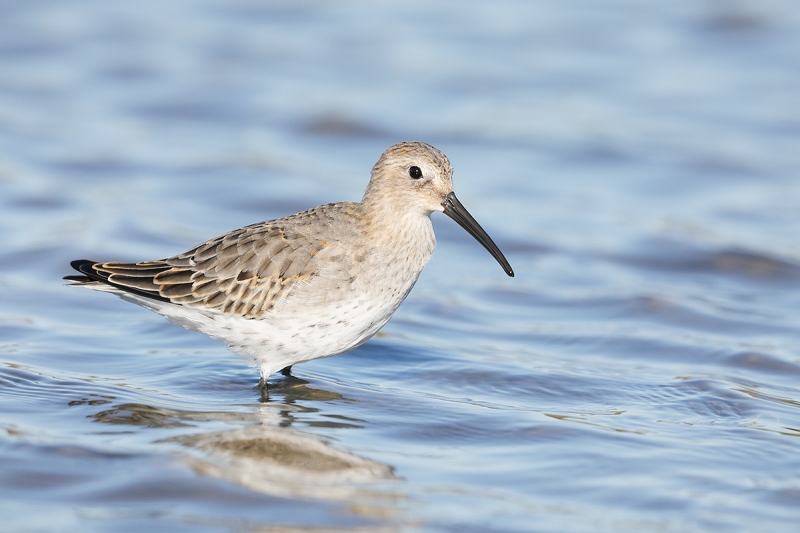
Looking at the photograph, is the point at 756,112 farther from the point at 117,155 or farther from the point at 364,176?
the point at 117,155

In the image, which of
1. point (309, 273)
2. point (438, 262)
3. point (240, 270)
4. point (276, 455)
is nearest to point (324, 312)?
point (309, 273)

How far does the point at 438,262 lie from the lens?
11.7m

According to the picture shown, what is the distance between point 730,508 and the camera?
20.5 ft

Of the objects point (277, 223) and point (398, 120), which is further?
point (398, 120)

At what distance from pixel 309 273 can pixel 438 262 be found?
3.98m

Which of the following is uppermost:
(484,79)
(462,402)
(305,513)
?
(484,79)

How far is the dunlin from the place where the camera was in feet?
25.6

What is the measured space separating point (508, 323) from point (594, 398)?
194 cm

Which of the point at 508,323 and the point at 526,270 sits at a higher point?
the point at 526,270

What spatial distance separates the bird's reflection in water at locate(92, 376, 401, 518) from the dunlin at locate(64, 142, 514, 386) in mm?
564

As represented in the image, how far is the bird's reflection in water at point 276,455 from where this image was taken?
638cm

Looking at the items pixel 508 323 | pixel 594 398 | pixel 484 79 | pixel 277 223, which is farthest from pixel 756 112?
pixel 277 223

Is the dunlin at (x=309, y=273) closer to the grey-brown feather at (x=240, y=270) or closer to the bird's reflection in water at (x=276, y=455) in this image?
the grey-brown feather at (x=240, y=270)

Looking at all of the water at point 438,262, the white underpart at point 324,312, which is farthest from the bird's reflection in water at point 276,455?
the white underpart at point 324,312
